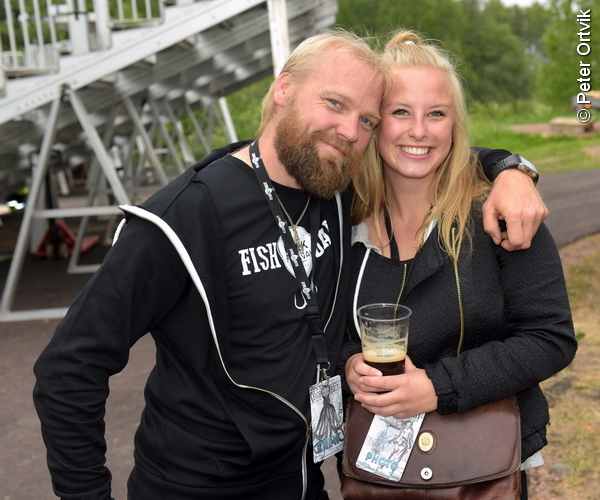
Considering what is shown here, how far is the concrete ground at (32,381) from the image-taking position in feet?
13.3

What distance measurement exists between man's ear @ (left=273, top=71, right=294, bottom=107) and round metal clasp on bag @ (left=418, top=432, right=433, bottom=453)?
111cm

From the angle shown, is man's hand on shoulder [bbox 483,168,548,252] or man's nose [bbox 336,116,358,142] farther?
man's nose [bbox 336,116,358,142]

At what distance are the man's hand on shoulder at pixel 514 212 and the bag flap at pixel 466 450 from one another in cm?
48

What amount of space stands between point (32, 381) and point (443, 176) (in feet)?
14.1

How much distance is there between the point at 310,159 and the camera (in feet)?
6.95

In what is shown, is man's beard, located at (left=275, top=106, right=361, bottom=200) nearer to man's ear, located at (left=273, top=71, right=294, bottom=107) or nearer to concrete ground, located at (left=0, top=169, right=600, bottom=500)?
man's ear, located at (left=273, top=71, right=294, bottom=107)

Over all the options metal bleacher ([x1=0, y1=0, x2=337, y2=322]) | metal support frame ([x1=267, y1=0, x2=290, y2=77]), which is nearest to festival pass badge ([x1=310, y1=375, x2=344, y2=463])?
metal bleacher ([x1=0, y1=0, x2=337, y2=322])

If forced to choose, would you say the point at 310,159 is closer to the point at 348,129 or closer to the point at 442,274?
the point at 348,129

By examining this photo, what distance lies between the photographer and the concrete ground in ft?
13.3

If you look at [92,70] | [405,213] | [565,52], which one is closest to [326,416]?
[405,213]

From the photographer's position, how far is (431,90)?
2.26 metres

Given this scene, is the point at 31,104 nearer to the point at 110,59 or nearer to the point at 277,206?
the point at 110,59

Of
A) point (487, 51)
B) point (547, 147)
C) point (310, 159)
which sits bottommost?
point (487, 51)

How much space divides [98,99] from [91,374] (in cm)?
688
